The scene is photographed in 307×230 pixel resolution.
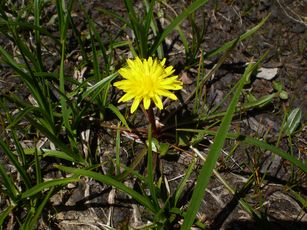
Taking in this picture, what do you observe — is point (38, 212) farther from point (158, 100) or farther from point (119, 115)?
point (158, 100)

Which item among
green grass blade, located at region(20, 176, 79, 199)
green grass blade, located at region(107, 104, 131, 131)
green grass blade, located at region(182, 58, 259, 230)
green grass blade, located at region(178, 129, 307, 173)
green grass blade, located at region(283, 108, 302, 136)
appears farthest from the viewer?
green grass blade, located at region(283, 108, 302, 136)

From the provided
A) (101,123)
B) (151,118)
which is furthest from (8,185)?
(151,118)

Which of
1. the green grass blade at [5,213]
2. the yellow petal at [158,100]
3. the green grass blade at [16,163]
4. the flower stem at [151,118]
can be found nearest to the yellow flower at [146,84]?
the yellow petal at [158,100]

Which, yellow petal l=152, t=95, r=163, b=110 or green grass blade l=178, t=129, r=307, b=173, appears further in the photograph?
yellow petal l=152, t=95, r=163, b=110

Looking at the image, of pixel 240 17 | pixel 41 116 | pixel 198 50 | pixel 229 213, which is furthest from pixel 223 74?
pixel 41 116

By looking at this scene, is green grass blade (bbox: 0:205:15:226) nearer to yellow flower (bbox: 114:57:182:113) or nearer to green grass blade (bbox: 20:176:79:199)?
green grass blade (bbox: 20:176:79:199)

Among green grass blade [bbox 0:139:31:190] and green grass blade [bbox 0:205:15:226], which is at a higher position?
green grass blade [bbox 0:139:31:190]

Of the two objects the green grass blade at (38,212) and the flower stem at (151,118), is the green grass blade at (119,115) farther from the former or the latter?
the green grass blade at (38,212)

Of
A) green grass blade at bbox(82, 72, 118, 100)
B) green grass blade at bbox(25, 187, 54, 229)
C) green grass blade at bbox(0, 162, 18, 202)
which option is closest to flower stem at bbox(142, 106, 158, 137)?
green grass blade at bbox(82, 72, 118, 100)

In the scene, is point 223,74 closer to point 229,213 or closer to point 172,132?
point 172,132
